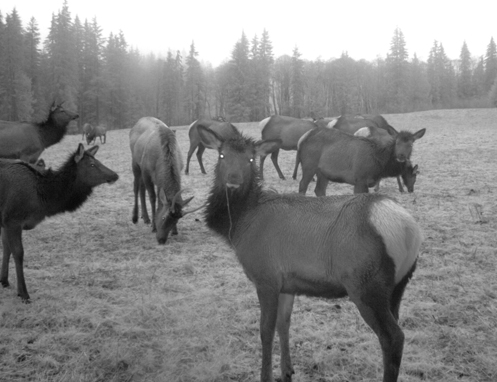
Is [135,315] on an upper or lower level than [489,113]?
lower

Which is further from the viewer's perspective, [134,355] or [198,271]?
[198,271]

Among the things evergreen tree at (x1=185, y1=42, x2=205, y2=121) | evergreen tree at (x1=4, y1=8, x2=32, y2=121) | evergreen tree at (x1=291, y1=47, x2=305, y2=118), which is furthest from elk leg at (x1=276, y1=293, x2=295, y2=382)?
evergreen tree at (x1=185, y1=42, x2=205, y2=121)

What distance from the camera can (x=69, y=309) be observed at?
497cm

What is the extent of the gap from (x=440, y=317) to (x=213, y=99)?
233ft

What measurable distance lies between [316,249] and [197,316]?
2.06 metres

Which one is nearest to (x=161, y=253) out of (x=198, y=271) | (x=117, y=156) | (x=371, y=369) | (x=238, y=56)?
(x=198, y=271)

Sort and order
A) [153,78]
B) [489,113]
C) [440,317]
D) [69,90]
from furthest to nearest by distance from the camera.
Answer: [153,78] < [69,90] < [489,113] < [440,317]

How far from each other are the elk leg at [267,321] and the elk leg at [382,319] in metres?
0.73

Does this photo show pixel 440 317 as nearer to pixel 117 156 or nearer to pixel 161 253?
pixel 161 253

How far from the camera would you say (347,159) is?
9055mm

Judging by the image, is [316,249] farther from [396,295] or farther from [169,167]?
[169,167]

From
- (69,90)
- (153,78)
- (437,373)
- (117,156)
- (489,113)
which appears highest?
(153,78)

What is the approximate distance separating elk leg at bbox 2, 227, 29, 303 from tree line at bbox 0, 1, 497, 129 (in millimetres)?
38792

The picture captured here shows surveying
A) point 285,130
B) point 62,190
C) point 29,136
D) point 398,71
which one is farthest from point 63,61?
point 62,190
